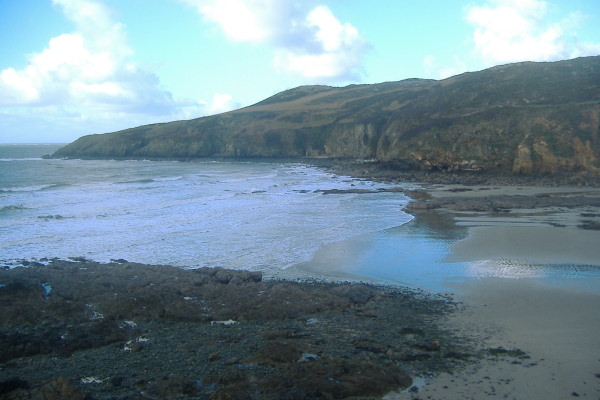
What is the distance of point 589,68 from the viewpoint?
155ft

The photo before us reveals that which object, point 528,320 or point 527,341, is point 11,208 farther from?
point 527,341

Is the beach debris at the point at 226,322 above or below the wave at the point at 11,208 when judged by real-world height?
below

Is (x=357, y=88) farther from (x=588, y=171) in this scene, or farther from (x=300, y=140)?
(x=588, y=171)

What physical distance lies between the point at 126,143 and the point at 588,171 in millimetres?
80373

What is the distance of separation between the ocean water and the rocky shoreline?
339 centimetres

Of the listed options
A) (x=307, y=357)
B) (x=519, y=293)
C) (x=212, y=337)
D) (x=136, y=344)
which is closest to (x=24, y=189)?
(x=136, y=344)

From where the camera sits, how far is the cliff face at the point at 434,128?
35.5 metres

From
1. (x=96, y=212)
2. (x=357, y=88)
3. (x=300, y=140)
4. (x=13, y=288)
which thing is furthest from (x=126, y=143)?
(x=13, y=288)

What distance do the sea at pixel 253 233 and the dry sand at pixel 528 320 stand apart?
2.66 feet

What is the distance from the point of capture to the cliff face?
35500 mm

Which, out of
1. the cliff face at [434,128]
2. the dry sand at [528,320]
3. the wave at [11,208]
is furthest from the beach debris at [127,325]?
the cliff face at [434,128]

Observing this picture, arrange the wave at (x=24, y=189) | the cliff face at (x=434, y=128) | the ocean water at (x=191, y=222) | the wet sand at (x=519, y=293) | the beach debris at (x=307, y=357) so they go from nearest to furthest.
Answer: the wet sand at (x=519, y=293), the beach debris at (x=307, y=357), the ocean water at (x=191, y=222), the cliff face at (x=434, y=128), the wave at (x=24, y=189)

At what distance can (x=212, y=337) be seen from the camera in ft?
→ 28.8

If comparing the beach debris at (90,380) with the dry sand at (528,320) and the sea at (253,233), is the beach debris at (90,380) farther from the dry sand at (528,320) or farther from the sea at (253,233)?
the sea at (253,233)
